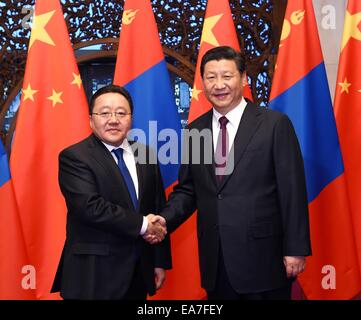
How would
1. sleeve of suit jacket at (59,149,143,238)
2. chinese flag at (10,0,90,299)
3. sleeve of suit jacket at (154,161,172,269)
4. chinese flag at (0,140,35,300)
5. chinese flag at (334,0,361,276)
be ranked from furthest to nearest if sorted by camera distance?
chinese flag at (334,0,361,276), chinese flag at (10,0,90,299), chinese flag at (0,140,35,300), sleeve of suit jacket at (154,161,172,269), sleeve of suit jacket at (59,149,143,238)

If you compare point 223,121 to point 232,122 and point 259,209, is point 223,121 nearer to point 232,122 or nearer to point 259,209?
point 232,122

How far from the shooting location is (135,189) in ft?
5.95

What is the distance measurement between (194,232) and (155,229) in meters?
0.81

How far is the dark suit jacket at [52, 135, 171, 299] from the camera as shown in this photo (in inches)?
66.6

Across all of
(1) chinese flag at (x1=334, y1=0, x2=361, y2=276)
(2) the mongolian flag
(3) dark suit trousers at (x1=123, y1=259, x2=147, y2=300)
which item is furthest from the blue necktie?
(1) chinese flag at (x1=334, y1=0, x2=361, y2=276)

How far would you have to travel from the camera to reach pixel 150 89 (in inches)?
99.7

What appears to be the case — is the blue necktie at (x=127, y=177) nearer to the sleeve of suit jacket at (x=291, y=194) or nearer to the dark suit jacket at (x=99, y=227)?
the dark suit jacket at (x=99, y=227)

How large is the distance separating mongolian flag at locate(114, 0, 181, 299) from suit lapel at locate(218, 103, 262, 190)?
2.29 feet

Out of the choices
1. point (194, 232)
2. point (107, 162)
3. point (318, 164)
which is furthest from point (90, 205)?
point (318, 164)

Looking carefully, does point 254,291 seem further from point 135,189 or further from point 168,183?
point 168,183

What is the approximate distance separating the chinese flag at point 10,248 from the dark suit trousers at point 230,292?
3.25 ft

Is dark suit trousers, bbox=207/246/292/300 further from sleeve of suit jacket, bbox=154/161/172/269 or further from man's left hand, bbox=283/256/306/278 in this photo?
sleeve of suit jacket, bbox=154/161/172/269

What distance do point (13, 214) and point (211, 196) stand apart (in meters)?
1.03

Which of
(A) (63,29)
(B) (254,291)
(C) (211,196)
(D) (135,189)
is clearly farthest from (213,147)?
(A) (63,29)
